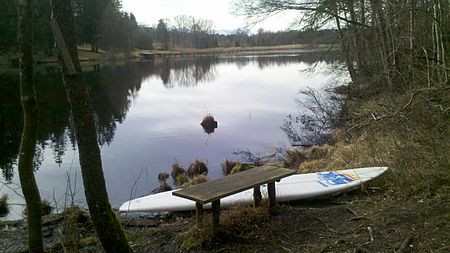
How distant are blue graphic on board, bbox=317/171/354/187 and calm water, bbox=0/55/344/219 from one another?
2.98 meters

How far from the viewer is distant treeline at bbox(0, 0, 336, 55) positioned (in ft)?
63.3

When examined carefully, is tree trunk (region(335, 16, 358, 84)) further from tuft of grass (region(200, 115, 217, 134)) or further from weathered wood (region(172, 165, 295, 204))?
weathered wood (region(172, 165, 295, 204))

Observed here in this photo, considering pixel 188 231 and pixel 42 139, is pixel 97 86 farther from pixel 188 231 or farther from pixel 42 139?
pixel 188 231

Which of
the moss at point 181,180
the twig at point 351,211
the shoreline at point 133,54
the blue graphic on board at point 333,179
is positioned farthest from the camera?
the shoreline at point 133,54

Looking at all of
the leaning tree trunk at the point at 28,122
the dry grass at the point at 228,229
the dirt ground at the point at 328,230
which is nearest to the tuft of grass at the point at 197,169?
the dirt ground at the point at 328,230

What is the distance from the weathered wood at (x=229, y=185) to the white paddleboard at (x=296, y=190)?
21.3 inches

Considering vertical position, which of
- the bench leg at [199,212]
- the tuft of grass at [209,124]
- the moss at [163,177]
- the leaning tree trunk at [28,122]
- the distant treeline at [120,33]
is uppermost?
the distant treeline at [120,33]

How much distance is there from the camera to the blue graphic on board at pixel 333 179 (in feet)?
21.4

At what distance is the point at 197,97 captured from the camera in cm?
2711

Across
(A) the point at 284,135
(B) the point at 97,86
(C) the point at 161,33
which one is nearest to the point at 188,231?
(A) the point at 284,135

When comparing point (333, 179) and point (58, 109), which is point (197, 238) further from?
point (58, 109)

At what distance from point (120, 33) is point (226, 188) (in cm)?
6082

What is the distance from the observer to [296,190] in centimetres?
650

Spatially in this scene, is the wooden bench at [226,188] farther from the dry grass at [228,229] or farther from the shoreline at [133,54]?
the shoreline at [133,54]
